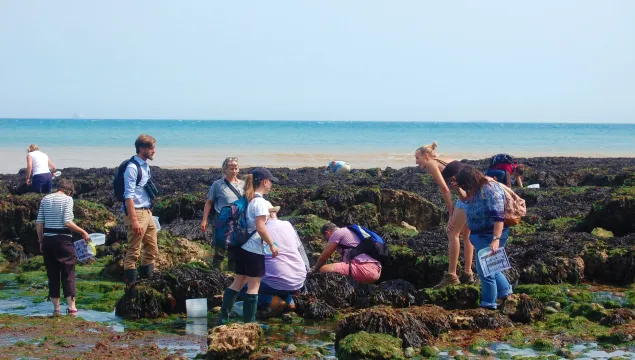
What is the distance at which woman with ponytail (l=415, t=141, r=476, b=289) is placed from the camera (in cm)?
789

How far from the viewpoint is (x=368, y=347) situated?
19.3 ft

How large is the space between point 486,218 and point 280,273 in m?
2.11

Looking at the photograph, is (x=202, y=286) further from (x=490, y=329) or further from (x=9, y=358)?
(x=490, y=329)

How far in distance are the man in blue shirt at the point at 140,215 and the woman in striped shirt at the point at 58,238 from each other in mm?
674

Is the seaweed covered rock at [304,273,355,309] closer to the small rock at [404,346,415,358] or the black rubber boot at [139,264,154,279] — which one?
the small rock at [404,346,415,358]

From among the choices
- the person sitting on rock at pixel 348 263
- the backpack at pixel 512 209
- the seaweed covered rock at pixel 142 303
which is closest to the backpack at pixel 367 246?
the person sitting on rock at pixel 348 263

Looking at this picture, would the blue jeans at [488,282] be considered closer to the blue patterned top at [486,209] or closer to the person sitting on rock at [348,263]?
the blue patterned top at [486,209]

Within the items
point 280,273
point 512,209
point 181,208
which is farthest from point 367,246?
point 181,208

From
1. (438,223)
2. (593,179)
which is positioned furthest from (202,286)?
(593,179)

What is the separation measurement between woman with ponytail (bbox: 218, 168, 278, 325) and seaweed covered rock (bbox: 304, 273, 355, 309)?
1.05 m

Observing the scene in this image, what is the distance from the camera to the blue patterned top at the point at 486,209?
279 inches

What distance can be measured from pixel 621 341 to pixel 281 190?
972cm

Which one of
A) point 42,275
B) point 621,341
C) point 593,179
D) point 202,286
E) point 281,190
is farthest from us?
point 593,179

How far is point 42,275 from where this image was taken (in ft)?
32.9
